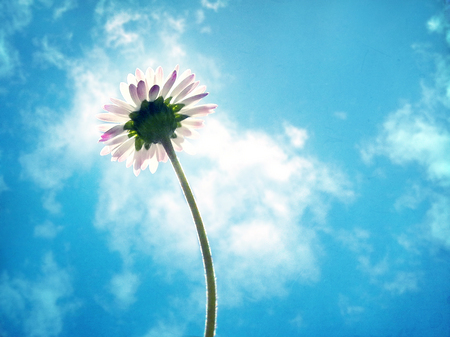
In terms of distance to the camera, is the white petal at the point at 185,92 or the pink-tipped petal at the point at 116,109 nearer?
the pink-tipped petal at the point at 116,109

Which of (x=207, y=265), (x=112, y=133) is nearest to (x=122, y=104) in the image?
(x=112, y=133)

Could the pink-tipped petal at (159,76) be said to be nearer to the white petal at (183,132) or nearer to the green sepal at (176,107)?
the green sepal at (176,107)

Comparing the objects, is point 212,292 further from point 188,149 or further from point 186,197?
point 188,149

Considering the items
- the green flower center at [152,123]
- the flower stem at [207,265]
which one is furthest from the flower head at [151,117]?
the flower stem at [207,265]

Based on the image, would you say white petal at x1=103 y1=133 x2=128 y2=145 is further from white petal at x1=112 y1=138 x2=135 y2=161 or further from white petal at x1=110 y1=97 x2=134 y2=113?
white petal at x1=110 y1=97 x2=134 y2=113

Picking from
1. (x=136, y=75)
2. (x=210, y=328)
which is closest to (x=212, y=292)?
(x=210, y=328)

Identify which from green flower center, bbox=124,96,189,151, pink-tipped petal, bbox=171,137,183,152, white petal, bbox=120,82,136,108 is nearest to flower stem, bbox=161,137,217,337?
green flower center, bbox=124,96,189,151

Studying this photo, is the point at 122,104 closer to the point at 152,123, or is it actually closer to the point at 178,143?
the point at 152,123
